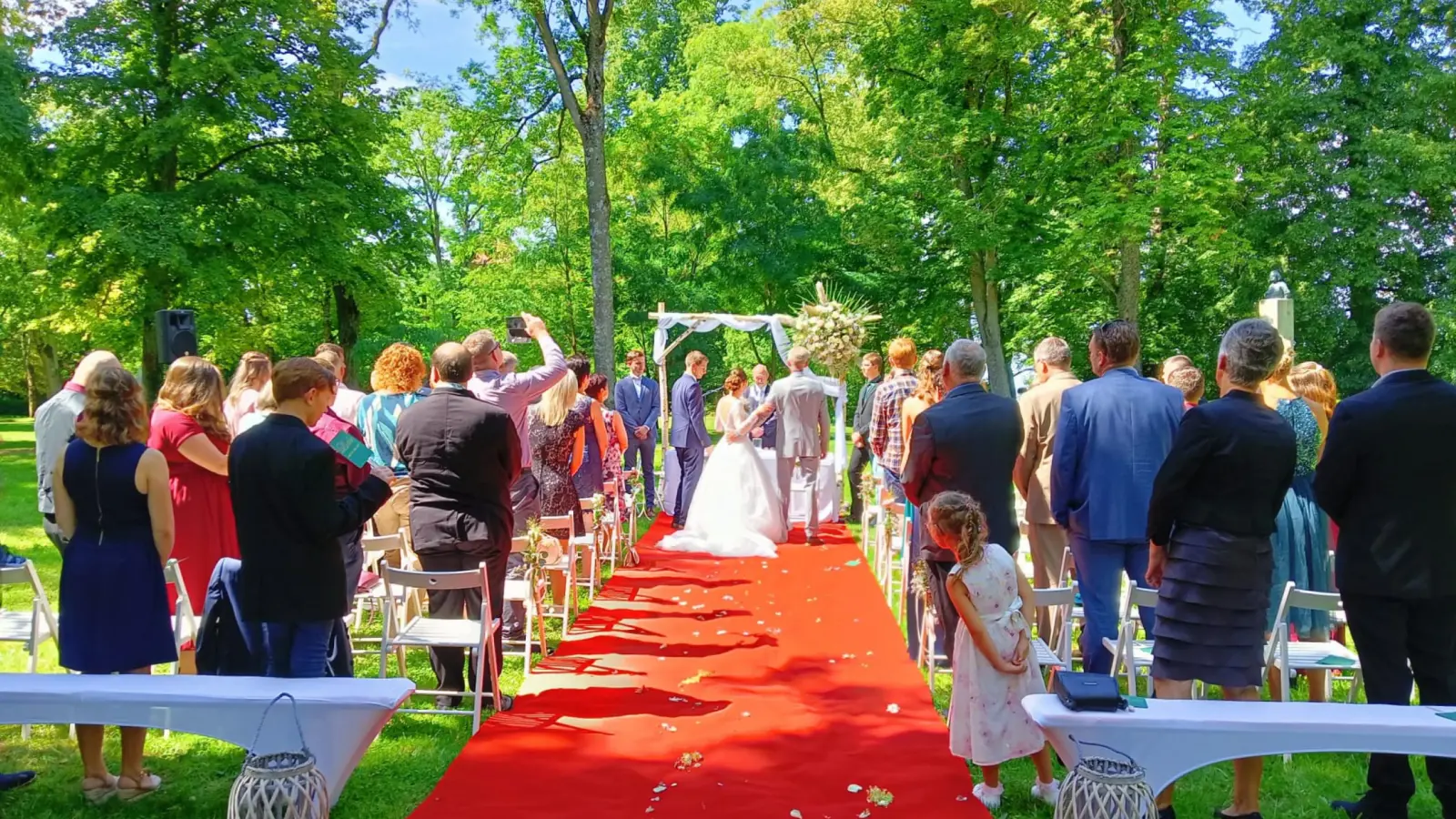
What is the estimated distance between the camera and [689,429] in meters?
11.3

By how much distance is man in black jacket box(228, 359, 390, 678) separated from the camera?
376 centimetres

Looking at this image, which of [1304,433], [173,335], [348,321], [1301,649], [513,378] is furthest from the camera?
[348,321]

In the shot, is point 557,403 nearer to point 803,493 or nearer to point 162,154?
point 803,493

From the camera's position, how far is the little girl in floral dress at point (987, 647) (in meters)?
3.86

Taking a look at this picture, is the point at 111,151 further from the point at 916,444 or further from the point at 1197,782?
the point at 1197,782

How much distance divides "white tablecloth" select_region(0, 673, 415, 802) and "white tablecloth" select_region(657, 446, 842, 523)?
26.7 feet

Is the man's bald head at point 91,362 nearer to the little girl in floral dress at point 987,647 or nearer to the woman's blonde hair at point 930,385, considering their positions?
the little girl in floral dress at point 987,647

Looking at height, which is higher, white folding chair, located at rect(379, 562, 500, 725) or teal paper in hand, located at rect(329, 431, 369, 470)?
teal paper in hand, located at rect(329, 431, 369, 470)

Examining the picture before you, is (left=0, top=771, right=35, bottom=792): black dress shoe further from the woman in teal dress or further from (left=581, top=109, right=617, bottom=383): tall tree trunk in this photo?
(left=581, top=109, right=617, bottom=383): tall tree trunk

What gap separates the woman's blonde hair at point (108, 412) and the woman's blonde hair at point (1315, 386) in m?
5.61

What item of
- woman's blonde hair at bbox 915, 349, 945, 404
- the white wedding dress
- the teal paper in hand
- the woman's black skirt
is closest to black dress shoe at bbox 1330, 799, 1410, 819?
the woman's black skirt

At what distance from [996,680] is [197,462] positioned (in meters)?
3.70

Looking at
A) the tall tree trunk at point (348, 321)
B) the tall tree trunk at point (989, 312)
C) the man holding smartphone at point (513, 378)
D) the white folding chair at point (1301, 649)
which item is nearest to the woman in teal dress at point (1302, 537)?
the white folding chair at point (1301, 649)

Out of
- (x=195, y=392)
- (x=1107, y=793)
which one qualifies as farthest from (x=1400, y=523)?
(x=195, y=392)
